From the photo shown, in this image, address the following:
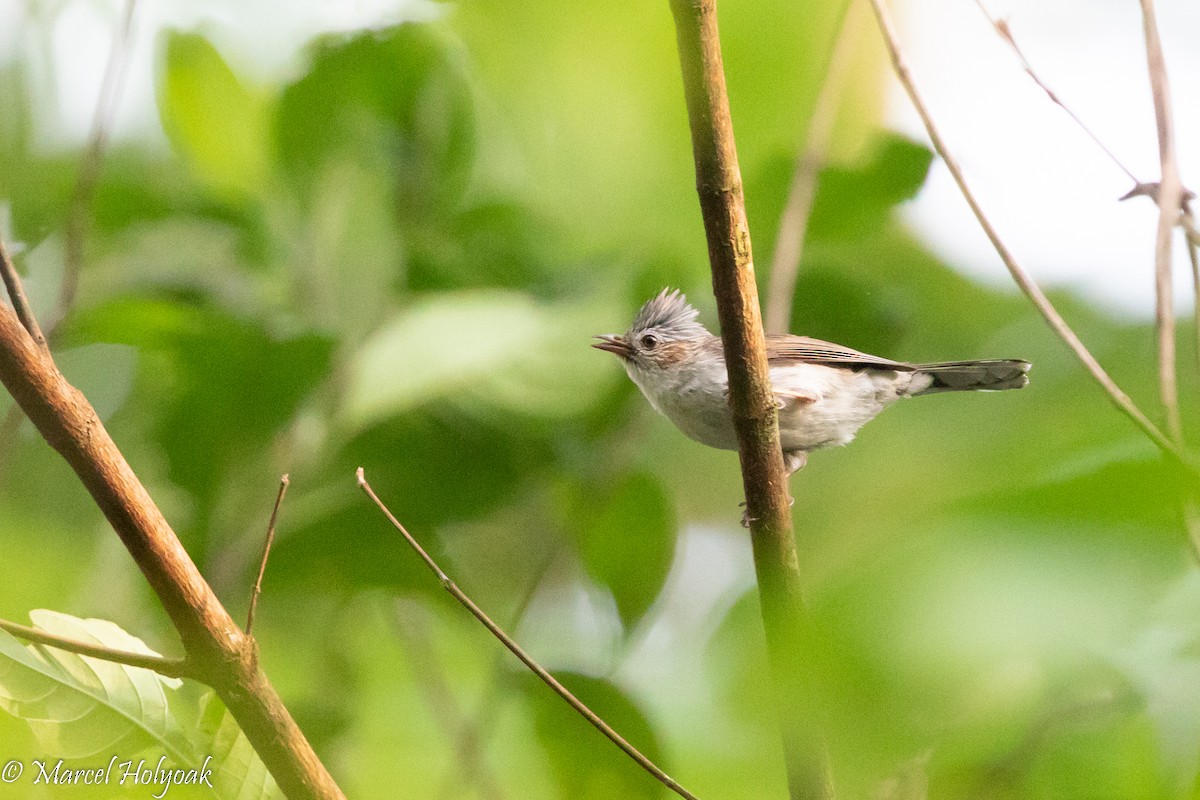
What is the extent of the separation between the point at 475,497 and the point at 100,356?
110 centimetres

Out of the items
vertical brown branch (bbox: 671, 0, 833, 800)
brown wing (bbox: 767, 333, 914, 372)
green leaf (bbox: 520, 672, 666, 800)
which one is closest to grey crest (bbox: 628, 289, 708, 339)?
brown wing (bbox: 767, 333, 914, 372)

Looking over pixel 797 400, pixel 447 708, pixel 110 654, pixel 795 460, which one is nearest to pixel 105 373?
pixel 447 708

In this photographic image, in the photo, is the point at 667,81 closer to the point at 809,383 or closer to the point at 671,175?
the point at 671,175

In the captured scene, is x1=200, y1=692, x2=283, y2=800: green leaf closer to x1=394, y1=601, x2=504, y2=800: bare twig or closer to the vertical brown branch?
x1=394, y1=601, x2=504, y2=800: bare twig

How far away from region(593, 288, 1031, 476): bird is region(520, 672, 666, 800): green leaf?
3.46 ft

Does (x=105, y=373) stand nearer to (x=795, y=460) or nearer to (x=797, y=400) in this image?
(x=795, y=460)

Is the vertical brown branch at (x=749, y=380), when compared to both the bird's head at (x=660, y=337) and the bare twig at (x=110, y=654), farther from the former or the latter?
the bird's head at (x=660, y=337)

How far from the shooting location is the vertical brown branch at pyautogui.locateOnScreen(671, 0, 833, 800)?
3.21 ft

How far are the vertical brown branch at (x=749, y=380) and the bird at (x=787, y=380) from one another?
98cm

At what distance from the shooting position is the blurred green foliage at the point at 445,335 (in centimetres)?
219

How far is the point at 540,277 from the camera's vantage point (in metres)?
2.66

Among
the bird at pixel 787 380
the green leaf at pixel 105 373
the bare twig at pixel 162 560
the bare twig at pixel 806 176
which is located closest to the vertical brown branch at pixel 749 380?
the bare twig at pixel 806 176

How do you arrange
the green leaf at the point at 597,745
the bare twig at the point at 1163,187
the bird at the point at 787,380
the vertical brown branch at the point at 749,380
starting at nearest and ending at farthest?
the vertical brown branch at the point at 749,380, the bare twig at the point at 1163,187, the green leaf at the point at 597,745, the bird at the point at 787,380

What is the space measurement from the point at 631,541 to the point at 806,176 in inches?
37.5
